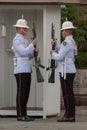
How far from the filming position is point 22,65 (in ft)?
33.4

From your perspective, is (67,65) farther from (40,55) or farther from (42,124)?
(42,124)

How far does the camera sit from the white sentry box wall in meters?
10.5

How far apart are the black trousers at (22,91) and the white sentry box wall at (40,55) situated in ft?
1.29

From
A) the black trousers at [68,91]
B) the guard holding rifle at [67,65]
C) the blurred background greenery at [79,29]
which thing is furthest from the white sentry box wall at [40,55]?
the blurred background greenery at [79,29]

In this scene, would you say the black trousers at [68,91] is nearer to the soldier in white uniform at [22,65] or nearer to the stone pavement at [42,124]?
the stone pavement at [42,124]

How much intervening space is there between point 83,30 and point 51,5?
3916 millimetres

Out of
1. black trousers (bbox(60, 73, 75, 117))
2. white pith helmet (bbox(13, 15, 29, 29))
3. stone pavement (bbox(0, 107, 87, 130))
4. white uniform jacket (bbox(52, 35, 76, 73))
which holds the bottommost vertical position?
stone pavement (bbox(0, 107, 87, 130))

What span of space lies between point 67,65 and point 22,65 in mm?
783

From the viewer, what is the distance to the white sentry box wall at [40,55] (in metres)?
10.5

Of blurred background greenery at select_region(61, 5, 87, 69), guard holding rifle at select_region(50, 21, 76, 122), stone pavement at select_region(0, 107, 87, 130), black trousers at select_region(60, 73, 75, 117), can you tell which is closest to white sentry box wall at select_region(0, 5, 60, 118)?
stone pavement at select_region(0, 107, 87, 130)

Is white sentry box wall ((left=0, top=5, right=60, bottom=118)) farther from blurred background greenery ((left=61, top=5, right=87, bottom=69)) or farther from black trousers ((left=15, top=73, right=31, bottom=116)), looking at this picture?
blurred background greenery ((left=61, top=5, right=87, bottom=69))

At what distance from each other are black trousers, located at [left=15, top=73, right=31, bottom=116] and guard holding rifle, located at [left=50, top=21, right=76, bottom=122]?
1.95ft

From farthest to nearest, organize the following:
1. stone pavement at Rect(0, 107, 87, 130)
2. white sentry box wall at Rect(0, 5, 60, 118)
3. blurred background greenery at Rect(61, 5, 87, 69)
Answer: blurred background greenery at Rect(61, 5, 87, 69)
white sentry box wall at Rect(0, 5, 60, 118)
stone pavement at Rect(0, 107, 87, 130)

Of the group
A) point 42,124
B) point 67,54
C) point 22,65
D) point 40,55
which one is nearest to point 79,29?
point 40,55
